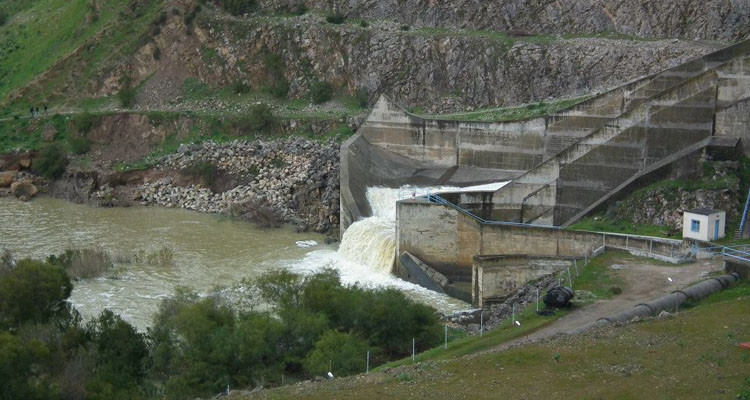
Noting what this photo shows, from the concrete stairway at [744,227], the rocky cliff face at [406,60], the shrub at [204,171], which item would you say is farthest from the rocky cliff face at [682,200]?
the shrub at [204,171]

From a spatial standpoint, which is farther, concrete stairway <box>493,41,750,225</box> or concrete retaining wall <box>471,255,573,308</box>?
concrete stairway <box>493,41,750,225</box>

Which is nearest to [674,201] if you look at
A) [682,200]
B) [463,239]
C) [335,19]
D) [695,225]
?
[682,200]

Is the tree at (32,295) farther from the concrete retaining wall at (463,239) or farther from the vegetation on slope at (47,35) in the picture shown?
the vegetation on slope at (47,35)

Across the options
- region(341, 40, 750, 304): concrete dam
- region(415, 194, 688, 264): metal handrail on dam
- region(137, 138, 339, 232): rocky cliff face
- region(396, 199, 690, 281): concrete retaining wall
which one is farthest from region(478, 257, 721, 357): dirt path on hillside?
region(137, 138, 339, 232): rocky cliff face

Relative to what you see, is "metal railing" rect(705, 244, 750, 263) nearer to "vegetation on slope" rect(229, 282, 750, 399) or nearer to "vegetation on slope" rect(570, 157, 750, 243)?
"vegetation on slope" rect(570, 157, 750, 243)

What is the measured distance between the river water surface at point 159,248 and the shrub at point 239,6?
15.9 m

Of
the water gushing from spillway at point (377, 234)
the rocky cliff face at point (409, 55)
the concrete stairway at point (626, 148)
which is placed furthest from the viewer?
the rocky cliff face at point (409, 55)

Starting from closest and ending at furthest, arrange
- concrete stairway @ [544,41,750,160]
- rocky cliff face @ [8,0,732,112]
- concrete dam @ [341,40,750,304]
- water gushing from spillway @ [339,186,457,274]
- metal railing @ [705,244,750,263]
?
metal railing @ [705,244,750,263], concrete dam @ [341,40,750,304], water gushing from spillway @ [339,186,457,274], concrete stairway @ [544,41,750,160], rocky cliff face @ [8,0,732,112]

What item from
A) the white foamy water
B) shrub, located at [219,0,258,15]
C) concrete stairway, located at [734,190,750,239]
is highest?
shrub, located at [219,0,258,15]

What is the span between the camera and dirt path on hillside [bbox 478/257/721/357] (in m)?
22.9

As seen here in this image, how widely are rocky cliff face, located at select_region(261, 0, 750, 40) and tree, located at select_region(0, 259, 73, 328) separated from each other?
31118 millimetres

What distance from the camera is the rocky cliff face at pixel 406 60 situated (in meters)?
47.2

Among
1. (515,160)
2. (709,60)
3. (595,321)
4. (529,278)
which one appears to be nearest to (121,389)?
(595,321)

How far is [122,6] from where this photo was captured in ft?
200
